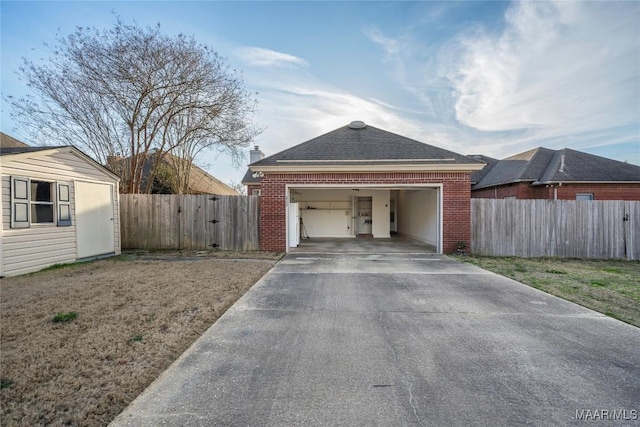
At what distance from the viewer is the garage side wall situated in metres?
10.8

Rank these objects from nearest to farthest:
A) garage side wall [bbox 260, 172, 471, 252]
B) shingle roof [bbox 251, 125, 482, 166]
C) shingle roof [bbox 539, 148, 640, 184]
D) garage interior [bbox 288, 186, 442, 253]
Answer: garage side wall [bbox 260, 172, 471, 252] → shingle roof [bbox 251, 125, 482, 166] → shingle roof [bbox 539, 148, 640, 184] → garage interior [bbox 288, 186, 442, 253]

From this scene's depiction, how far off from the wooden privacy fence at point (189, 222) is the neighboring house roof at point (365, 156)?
1.91 m

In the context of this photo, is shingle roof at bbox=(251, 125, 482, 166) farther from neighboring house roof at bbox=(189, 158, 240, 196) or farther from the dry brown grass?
neighboring house roof at bbox=(189, 158, 240, 196)

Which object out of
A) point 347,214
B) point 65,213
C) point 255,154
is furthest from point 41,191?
point 255,154

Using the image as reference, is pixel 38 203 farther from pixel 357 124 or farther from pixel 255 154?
pixel 255 154

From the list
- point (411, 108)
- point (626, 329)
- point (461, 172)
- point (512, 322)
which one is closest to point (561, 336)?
point (512, 322)

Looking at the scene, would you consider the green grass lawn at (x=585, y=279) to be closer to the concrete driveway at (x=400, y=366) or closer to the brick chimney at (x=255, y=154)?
the concrete driveway at (x=400, y=366)

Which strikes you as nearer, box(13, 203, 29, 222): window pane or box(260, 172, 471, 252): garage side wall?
box(13, 203, 29, 222): window pane

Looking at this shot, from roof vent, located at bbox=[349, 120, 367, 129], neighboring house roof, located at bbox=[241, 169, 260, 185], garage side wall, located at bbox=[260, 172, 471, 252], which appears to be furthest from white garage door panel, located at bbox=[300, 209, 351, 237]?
garage side wall, located at bbox=[260, 172, 471, 252]

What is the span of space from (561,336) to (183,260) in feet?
30.0

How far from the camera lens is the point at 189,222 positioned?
11664 mm

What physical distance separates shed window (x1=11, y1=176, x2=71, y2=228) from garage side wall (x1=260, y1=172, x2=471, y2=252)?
5692mm

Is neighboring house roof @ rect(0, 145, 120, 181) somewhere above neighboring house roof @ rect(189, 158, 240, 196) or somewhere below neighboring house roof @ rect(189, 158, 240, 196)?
below

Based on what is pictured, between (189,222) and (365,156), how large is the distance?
7044 mm
